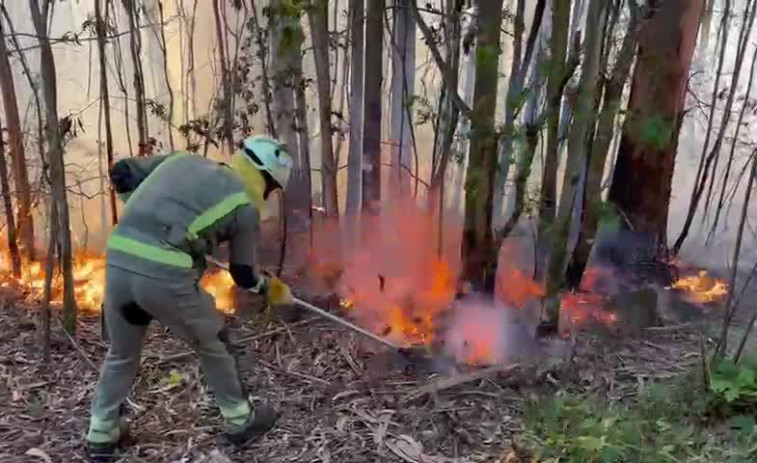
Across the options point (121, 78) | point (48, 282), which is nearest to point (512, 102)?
point (48, 282)

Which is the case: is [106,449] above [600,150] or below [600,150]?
below

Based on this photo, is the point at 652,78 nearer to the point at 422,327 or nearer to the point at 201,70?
the point at 422,327

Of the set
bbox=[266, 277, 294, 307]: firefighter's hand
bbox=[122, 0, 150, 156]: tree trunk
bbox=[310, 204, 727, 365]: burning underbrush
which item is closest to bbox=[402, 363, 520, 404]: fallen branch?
bbox=[310, 204, 727, 365]: burning underbrush

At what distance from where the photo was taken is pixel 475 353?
330cm

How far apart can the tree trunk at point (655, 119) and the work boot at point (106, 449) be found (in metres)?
2.74

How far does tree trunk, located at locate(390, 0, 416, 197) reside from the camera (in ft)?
13.2

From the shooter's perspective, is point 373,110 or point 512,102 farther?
point 373,110

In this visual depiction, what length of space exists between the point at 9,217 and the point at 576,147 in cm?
267

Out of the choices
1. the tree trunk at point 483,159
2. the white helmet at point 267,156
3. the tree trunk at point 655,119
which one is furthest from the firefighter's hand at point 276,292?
the tree trunk at point 655,119

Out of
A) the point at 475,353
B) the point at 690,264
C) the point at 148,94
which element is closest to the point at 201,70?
the point at 148,94

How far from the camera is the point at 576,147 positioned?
3096 millimetres

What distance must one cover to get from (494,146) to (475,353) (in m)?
0.89

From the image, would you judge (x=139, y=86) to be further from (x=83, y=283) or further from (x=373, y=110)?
(x=373, y=110)

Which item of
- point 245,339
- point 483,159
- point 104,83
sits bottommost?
point 245,339
